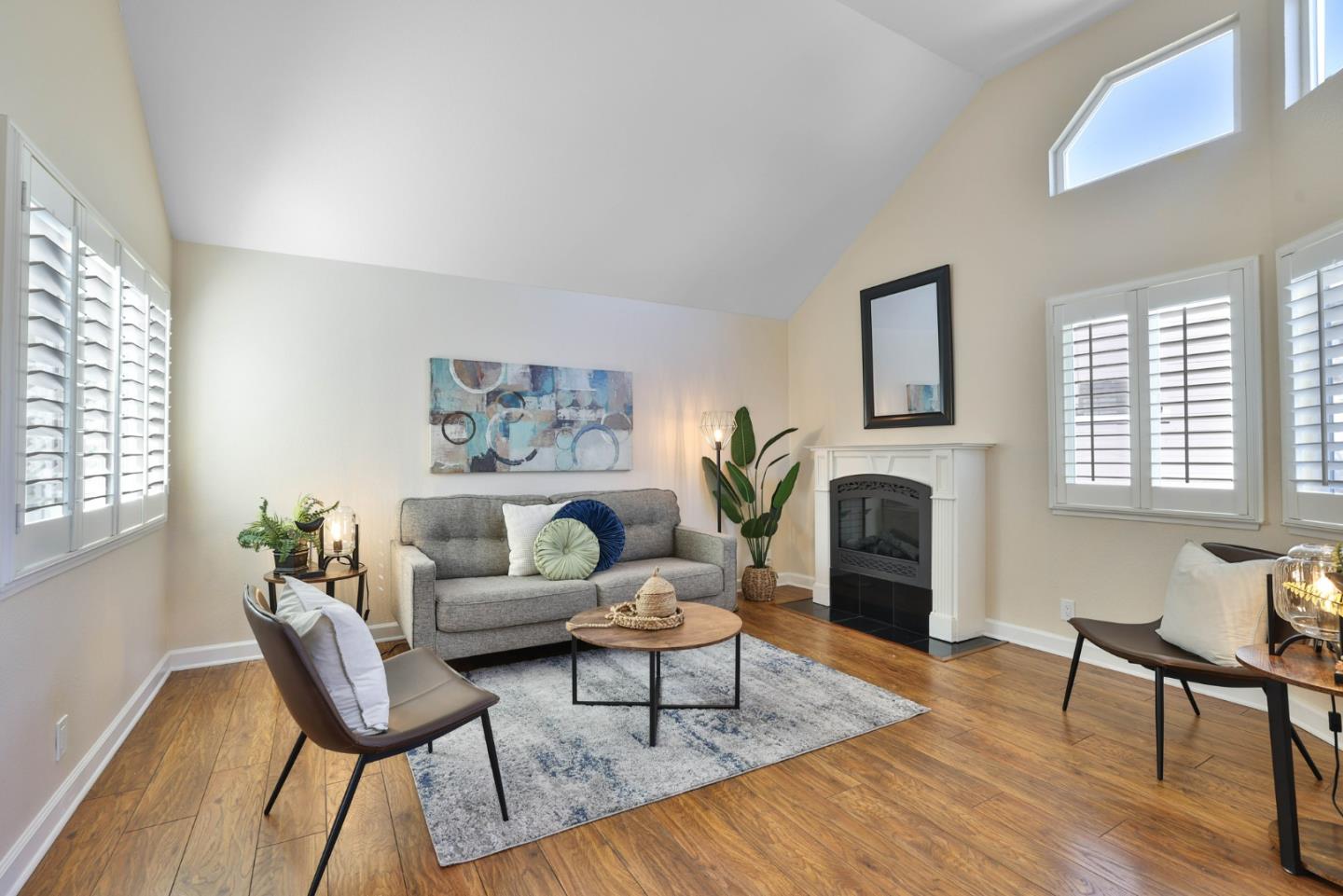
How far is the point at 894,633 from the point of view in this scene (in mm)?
4016

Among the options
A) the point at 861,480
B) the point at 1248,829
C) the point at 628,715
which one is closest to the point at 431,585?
the point at 628,715

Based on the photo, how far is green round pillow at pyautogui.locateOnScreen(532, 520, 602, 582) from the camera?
364 centimetres

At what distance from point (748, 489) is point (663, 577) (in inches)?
57.0

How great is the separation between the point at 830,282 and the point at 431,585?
152 inches

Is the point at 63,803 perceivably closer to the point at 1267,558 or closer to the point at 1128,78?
the point at 1267,558

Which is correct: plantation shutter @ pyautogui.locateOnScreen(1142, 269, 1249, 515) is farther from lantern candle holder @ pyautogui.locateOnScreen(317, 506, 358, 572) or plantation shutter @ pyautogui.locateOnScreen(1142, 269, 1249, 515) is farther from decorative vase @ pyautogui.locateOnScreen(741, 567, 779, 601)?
lantern candle holder @ pyautogui.locateOnScreen(317, 506, 358, 572)

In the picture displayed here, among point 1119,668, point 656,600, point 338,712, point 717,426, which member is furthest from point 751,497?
point 338,712

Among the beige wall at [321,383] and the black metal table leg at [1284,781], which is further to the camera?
the beige wall at [321,383]

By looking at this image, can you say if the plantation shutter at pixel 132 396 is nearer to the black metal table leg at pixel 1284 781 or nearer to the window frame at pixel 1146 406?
the black metal table leg at pixel 1284 781

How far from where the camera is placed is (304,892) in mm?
1661

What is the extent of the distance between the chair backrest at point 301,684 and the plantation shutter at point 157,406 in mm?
1712

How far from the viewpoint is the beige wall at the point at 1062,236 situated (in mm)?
2738

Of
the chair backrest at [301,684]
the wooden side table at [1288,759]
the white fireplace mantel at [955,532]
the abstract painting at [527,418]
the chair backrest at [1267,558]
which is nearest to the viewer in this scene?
the chair backrest at [301,684]

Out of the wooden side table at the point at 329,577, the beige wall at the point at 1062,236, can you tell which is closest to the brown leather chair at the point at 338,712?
the wooden side table at the point at 329,577
